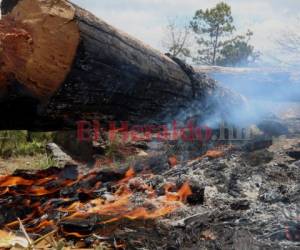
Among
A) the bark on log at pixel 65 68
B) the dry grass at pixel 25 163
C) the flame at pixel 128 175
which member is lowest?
the dry grass at pixel 25 163

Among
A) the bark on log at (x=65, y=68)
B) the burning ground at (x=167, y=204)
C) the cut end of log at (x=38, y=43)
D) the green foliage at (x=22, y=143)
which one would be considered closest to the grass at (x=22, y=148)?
the green foliage at (x=22, y=143)

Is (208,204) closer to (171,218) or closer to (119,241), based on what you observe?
(171,218)

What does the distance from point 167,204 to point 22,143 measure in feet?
20.8

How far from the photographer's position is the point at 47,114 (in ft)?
11.0

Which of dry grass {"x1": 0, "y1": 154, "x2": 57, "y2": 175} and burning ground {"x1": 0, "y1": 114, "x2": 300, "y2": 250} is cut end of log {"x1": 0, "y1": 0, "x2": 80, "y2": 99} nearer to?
burning ground {"x1": 0, "y1": 114, "x2": 300, "y2": 250}

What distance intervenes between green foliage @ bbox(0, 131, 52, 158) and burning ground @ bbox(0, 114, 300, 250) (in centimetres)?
417

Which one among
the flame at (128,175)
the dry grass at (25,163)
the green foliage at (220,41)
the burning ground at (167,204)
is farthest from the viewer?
the green foliage at (220,41)

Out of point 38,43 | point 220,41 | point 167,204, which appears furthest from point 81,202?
point 220,41

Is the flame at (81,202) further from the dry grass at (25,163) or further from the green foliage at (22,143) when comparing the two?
the green foliage at (22,143)

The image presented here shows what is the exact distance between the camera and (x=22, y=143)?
9.32 meters

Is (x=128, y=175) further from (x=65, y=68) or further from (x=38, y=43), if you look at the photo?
(x=38, y=43)

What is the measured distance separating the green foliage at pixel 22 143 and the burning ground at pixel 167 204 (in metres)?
4.17

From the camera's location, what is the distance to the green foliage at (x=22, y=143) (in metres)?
8.96

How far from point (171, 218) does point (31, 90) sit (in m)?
1.55
